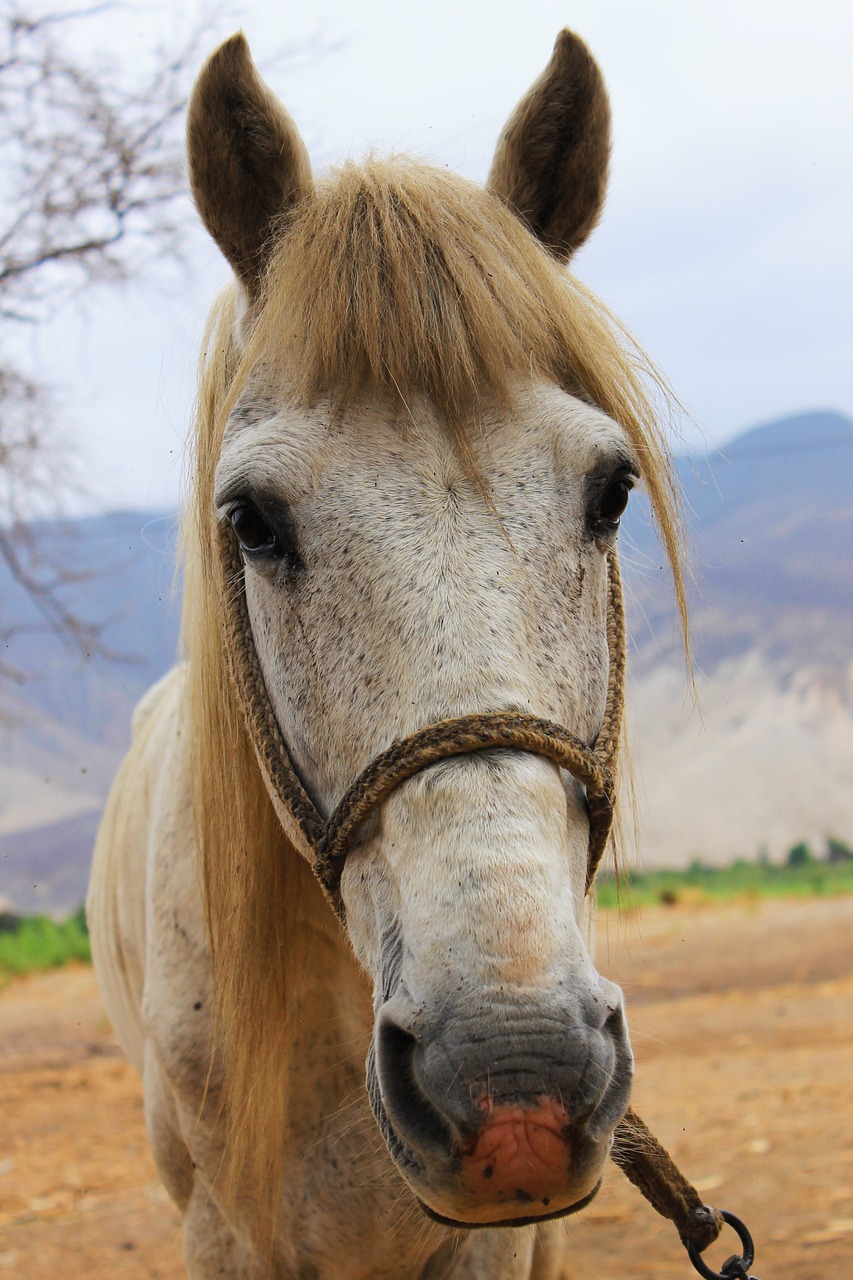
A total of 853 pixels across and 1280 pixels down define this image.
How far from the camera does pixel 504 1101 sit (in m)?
1.14

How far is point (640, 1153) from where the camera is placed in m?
1.95

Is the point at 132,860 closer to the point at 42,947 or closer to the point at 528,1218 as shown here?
the point at 528,1218

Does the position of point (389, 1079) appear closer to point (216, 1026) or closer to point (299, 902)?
point (299, 902)

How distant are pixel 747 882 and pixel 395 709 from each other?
461 inches

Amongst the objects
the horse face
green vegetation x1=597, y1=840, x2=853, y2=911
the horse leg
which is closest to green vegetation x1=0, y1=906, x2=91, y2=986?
green vegetation x1=597, y1=840, x2=853, y2=911

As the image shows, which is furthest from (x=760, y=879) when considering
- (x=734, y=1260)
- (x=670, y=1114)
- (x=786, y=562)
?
(x=734, y=1260)

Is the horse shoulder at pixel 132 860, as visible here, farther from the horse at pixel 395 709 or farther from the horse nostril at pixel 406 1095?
the horse nostril at pixel 406 1095

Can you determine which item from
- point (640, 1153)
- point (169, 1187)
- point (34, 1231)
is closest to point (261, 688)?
point (640, 1153)

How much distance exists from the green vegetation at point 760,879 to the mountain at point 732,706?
1.62 feet

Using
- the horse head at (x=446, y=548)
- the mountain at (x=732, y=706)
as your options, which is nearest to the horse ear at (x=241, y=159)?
the horse head at (x=446, y=548)

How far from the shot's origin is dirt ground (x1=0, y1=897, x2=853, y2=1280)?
4152 mm

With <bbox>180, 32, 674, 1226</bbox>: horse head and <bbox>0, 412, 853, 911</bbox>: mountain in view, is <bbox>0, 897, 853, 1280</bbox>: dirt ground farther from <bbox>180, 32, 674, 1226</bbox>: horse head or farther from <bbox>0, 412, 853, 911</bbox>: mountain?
<bbox>0, 412, 853, 911</bbox>: mountain

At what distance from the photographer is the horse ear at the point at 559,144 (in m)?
1.93

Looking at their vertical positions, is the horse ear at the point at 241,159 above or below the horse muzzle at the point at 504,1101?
above
